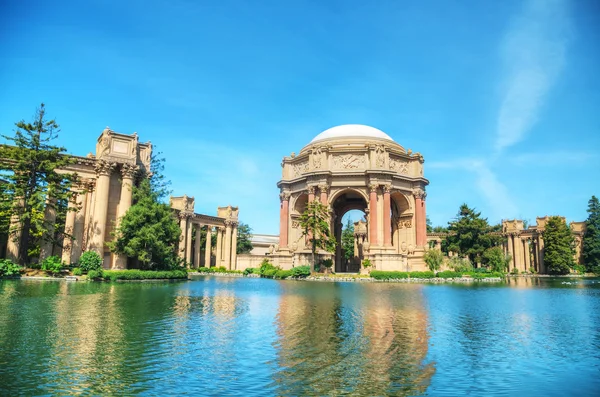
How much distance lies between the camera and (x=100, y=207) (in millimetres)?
31984

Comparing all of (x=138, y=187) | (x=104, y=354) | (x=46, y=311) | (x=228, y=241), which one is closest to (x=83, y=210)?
(x=138, y=187)

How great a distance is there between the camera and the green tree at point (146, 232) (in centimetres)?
3006

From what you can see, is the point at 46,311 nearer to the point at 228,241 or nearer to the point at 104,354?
the point at 104,354

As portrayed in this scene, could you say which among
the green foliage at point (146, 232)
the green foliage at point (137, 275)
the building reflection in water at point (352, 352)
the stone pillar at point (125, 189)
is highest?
the stone pillar at point (125, 189)

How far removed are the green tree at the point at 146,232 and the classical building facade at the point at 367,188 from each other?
68.4 feet

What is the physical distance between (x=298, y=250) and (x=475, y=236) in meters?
28.3

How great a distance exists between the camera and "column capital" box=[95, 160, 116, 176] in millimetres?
32250

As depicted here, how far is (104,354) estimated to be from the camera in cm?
840

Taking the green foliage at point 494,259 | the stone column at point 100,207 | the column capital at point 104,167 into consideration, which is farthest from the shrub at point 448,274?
the column capital at point 104,167

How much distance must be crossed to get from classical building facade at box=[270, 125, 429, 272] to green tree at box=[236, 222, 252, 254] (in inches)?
1093

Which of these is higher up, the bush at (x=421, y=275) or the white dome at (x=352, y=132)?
the white dome at (x=352, y=132)

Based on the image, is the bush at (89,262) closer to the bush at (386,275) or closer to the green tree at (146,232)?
the green tree at (146,232)

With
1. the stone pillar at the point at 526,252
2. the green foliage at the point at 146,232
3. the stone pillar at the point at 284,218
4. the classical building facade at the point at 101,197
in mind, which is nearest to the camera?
the green foliage at the point at 146,232

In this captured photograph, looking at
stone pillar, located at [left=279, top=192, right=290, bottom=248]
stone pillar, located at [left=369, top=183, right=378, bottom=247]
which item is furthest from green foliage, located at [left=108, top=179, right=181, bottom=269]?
stone pillar, located at [left=279, top=192, right=290, bottom=248]
